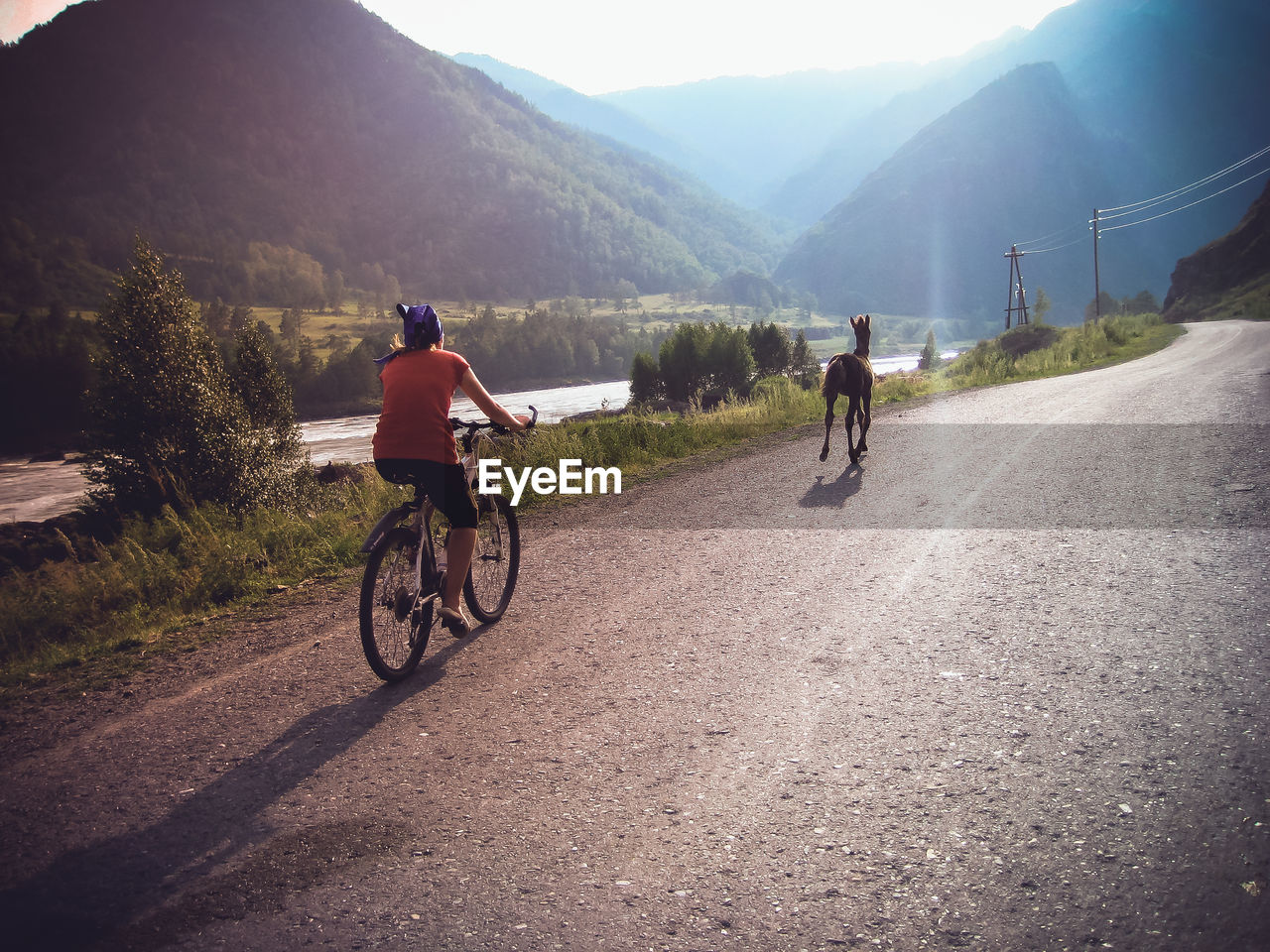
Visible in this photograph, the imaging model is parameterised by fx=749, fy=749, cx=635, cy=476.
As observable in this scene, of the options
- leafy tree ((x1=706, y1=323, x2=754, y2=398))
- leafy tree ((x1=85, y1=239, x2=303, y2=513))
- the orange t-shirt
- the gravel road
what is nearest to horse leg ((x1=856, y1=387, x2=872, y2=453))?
the gravel road

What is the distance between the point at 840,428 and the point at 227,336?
138m

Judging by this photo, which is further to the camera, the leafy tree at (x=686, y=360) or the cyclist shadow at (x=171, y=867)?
the leafy tree at (x=686, y=360)

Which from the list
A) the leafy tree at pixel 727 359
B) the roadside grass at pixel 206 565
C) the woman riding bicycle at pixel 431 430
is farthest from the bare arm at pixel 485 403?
the leafy tree at pixel 727 359

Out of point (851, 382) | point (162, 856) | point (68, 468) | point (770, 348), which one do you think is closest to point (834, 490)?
point (851, 382)

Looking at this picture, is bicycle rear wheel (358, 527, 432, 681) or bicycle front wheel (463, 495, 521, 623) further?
bicycle front wheel (463, 495, 521, 623)

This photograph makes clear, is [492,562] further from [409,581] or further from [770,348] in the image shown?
[770,348]

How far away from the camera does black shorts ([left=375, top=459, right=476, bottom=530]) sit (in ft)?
15.7

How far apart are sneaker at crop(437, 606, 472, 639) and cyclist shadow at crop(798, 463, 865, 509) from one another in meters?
5.05

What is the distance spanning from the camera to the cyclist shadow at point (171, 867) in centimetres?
262

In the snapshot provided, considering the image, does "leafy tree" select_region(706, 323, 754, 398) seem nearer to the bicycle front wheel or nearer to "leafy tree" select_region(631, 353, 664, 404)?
"leafy tree" select_region(631, 353, 664, 404)

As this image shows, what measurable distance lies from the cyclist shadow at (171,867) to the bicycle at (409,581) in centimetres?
78

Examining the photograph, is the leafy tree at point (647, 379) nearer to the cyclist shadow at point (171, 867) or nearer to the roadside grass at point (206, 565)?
the roadside grass at point (206, 565)

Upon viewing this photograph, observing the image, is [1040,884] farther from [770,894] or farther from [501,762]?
[501,762]

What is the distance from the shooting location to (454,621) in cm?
504
